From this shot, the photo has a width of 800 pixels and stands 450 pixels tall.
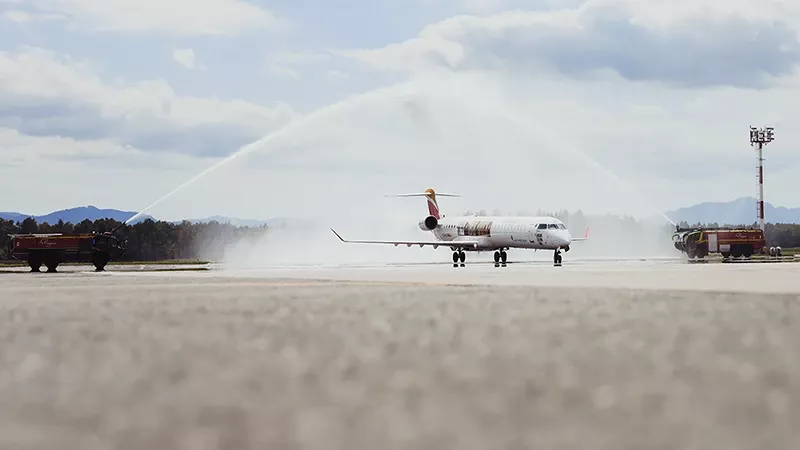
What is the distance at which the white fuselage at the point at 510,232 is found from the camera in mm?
83500

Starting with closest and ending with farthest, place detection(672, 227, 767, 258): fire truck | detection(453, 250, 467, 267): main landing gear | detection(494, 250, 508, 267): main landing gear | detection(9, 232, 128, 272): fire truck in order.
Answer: detection(9, 232, 128, 272): fire truck
detection(494, 250, 508, 267): main landing gear
detection(453, 250, 467, 267): main landing gear
detection(672, 227, 767, 258): fire truck

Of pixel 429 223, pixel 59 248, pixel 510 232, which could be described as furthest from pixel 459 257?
pixel 59 248

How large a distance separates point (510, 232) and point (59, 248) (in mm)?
33157

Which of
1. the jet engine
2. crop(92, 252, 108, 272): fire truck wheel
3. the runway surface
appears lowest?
the runway surface

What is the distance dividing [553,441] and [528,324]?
13.1 metres

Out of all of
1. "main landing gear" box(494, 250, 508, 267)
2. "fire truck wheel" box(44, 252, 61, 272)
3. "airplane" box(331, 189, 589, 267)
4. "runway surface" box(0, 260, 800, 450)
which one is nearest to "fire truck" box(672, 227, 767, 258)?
"airplane" box(331, 189, 589, 267)

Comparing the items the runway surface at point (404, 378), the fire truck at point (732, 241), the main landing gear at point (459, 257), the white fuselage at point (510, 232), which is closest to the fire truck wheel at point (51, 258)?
the main landing gear at point (459, 257)

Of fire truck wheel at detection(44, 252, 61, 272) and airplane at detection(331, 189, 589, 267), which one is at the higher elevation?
airplane at detection(331, 189, 589, 267)

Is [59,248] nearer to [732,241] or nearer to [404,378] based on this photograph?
[732,241]

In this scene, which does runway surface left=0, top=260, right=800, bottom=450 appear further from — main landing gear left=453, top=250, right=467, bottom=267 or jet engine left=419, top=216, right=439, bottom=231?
jet engine left=419, top=216, right=439, bottom=231

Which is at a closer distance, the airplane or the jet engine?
the airplane

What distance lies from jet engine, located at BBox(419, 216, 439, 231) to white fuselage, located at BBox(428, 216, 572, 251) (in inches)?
43.7

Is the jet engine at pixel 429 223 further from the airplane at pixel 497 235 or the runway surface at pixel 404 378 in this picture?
the runway surface at pixel 404 378

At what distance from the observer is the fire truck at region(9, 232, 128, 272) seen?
76188 millimetres
